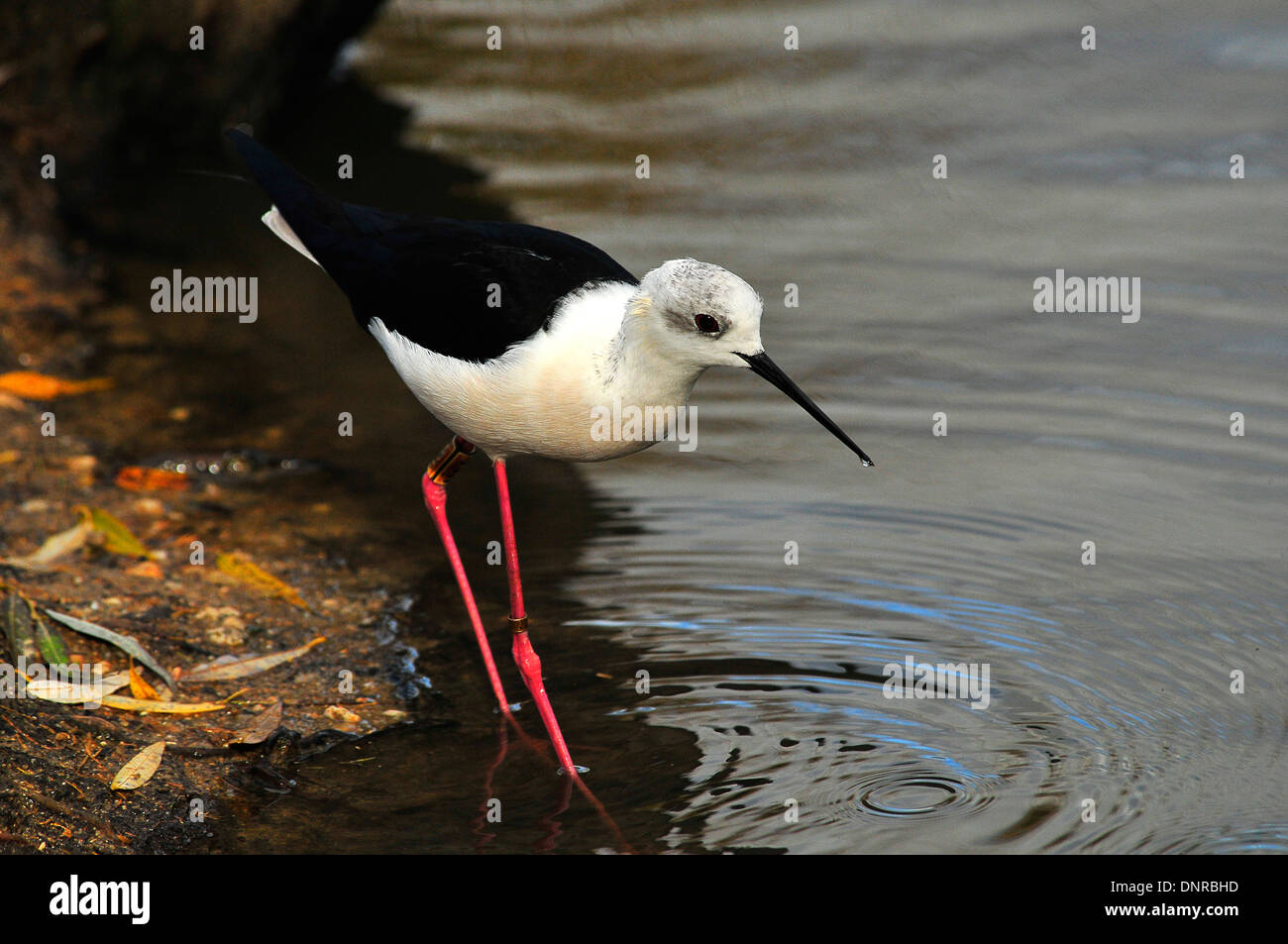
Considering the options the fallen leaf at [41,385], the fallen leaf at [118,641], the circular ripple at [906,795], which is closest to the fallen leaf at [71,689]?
the fallen leaf at [118,641]

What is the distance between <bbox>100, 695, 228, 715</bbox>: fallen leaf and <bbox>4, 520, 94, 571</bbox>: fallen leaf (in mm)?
1047

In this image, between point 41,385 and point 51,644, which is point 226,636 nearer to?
point 51,644

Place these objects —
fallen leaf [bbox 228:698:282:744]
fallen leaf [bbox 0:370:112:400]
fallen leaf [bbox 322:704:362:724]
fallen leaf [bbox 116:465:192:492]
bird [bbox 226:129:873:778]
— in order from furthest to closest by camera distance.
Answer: fallen leaf [bbox 0:370:112:400] < fallen leaf [bbox 116:465:192:492] < fallen leaf [bbox 322:704:362:724] < fallen leaf [bbox 228:698:282:744] < bird [bbox 226:129:873:778]

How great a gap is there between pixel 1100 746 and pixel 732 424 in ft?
9.79

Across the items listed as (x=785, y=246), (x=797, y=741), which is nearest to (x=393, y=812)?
(x=797, y=741)

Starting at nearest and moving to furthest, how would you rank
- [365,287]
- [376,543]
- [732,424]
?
[365,287] → [376,543] → [732,424]

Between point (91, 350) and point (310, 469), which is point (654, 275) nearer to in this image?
point (310, 469)

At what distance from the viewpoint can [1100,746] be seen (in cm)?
490

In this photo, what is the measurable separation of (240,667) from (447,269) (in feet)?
5.24

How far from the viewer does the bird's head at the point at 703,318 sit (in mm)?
4512

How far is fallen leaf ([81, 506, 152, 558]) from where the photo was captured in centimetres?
609

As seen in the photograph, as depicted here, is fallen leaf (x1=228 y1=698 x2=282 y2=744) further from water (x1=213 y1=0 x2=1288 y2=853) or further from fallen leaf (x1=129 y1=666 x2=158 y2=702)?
fallen leaf (x1=129 y1=666 x2=158 y2=702)

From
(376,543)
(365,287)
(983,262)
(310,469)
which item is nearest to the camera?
(365,287)

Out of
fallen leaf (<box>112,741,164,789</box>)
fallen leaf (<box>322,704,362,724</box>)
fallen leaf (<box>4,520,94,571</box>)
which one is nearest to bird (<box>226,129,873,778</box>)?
fallen leaf (<box>322,704,362,724</box>)
